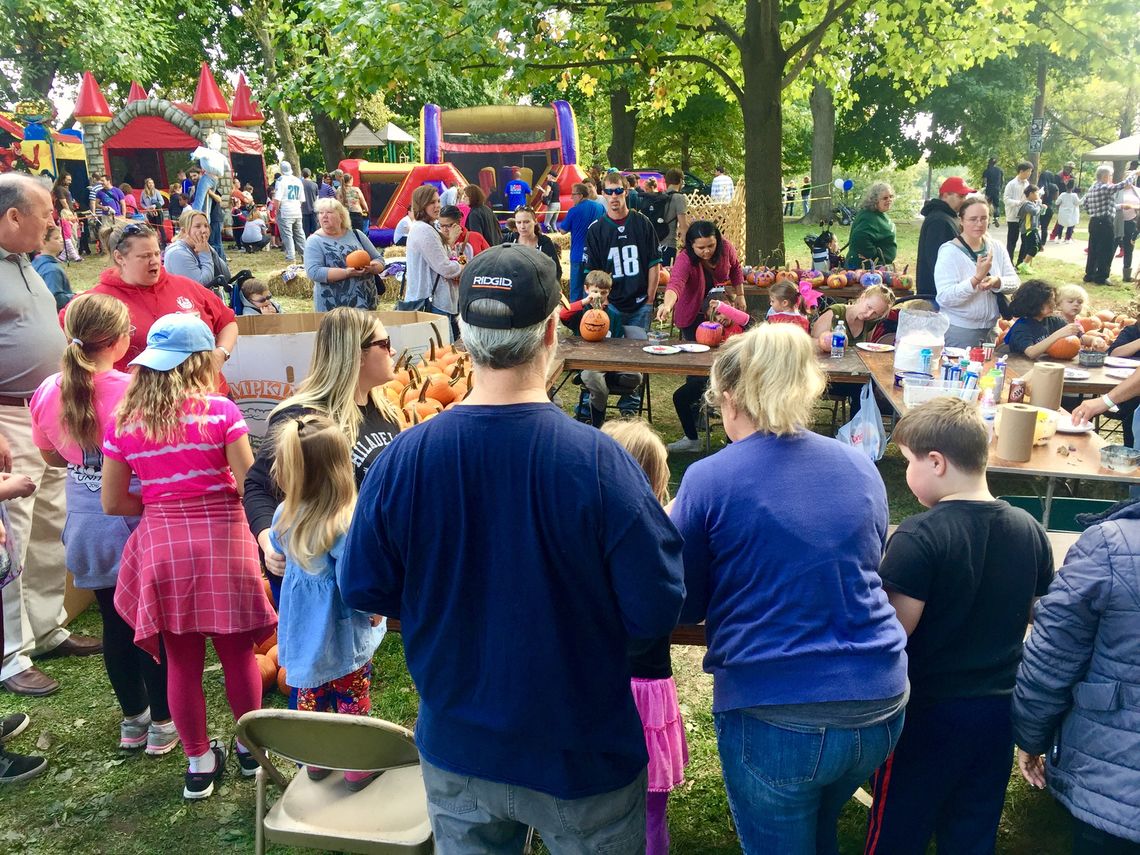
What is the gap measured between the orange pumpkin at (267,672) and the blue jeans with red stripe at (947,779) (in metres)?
2.76

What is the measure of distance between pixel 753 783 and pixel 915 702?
1.83 ft

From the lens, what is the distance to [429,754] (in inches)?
73.7

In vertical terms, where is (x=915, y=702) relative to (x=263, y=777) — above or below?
above

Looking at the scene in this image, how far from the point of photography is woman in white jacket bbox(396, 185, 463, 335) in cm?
A: 720

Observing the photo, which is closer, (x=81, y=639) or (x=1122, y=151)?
(x=81, y=639)

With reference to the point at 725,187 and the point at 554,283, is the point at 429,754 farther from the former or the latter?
the point at 725,187

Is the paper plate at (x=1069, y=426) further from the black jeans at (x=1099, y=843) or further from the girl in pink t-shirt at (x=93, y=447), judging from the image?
the girl in pink t-shirt at (x=93, y=447)

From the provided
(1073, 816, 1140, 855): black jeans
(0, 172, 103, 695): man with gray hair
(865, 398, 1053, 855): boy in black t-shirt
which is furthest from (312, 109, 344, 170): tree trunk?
(1073, 816, 1140, 855): black jeans

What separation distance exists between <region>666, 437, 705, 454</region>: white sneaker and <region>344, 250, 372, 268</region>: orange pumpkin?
2738 mm

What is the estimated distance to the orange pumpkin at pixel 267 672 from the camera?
405 centimetres

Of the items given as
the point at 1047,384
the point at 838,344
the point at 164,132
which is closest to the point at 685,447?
the point at 838,344

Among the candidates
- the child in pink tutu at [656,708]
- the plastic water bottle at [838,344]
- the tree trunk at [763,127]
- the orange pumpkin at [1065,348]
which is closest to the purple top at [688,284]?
the plastic water bottle at [838,344]

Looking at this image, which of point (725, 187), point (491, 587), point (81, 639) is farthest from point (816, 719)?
point (725, 187)

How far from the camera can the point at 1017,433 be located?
4.12 metres
